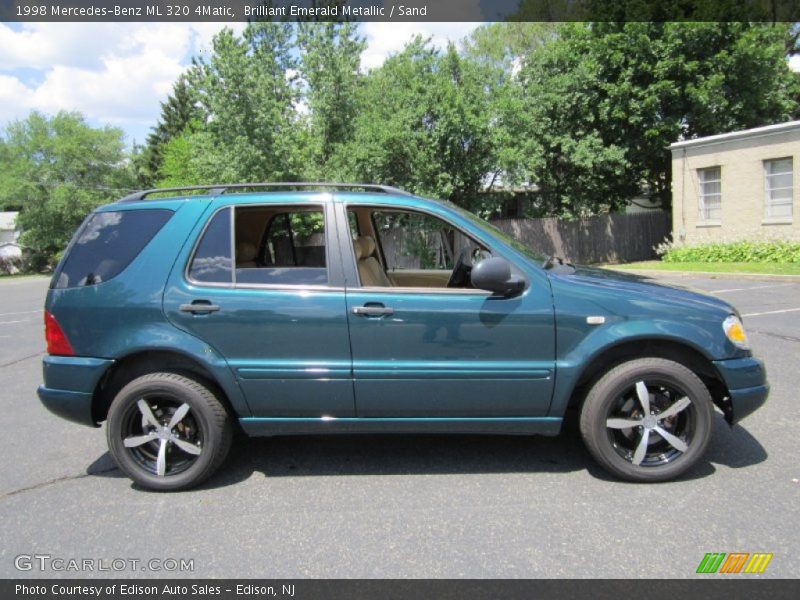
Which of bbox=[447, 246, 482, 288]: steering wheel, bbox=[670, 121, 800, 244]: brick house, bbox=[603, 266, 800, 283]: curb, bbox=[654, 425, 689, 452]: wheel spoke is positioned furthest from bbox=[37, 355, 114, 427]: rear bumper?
bbox=[670, 121, 800, 244]: brick house

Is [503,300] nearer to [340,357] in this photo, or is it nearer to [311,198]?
[340,357]

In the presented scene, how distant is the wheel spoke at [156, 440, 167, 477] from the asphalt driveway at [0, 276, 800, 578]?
5.8 inches

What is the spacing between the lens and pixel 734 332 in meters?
3.58

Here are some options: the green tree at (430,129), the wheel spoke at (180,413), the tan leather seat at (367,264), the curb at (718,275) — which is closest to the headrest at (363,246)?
the tan leather seat at (367,264)

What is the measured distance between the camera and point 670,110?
73.0 feet

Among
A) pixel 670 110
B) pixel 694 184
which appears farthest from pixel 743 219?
pixel 670 110

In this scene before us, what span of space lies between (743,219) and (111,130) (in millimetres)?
49351

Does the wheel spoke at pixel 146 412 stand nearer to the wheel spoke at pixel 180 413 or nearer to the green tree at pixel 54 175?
the wheel spoke at pixel 180 413

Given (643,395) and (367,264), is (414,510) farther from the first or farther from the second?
(367,264)

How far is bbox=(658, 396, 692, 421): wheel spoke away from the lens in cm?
354

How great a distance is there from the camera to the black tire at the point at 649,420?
11.5ft

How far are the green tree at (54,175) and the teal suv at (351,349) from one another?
1862 inches

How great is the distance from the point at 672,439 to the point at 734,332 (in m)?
0.76

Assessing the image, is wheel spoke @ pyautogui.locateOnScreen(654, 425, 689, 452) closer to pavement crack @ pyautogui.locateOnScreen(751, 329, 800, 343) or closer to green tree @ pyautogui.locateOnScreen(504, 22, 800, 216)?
pavement crack @ pyautogui.locateOnScreen(751, 329, 800, 343)
